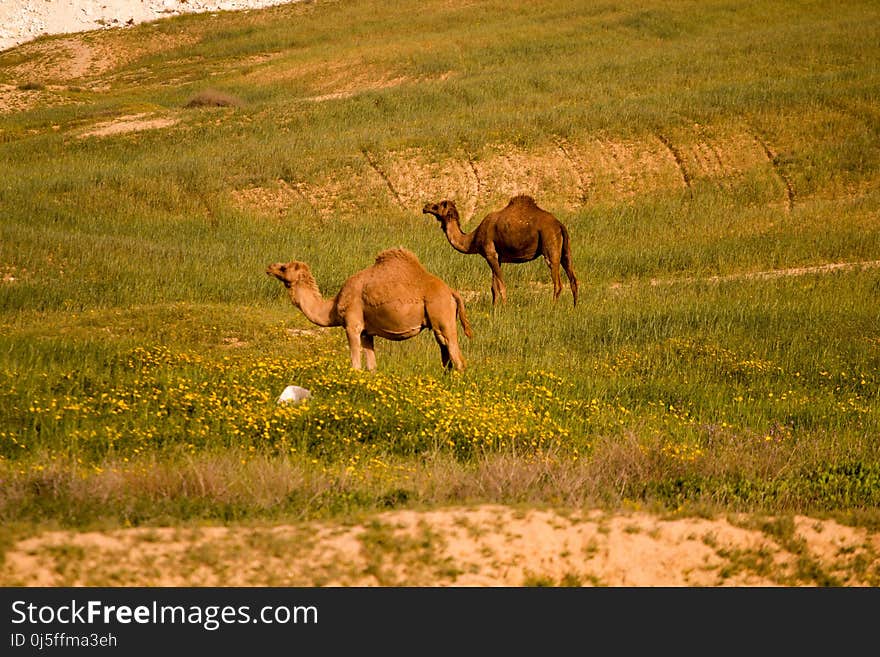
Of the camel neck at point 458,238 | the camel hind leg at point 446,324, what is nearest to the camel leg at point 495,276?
the camel neck at point 458,238

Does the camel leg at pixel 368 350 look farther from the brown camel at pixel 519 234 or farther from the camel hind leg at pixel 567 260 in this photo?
the camel hind leg at pixel 567 260

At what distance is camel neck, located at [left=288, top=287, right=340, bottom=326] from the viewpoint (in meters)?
15.1

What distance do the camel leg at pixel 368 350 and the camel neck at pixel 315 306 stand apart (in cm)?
39

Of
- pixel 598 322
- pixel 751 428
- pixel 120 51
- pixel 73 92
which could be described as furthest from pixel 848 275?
pixel 120 51

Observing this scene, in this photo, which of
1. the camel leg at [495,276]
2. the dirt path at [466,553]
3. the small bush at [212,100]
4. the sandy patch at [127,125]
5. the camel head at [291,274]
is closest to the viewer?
the dirt path at [466,553]

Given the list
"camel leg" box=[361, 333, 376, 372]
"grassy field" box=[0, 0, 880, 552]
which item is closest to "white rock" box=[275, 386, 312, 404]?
"grassy field" box=[0, 0, 880, 552]

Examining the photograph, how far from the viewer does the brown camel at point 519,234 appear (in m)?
21.8

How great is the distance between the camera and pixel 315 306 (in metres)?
15.1

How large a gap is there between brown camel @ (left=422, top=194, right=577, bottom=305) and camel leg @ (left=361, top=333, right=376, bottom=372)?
22.4ft

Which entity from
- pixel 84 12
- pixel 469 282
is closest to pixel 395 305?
pixel 469 282

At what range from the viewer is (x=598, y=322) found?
67.1 feet

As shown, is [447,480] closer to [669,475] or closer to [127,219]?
[669,475]

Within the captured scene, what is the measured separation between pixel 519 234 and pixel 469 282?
13.8 feet

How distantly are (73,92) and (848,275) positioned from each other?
54.7 meters
